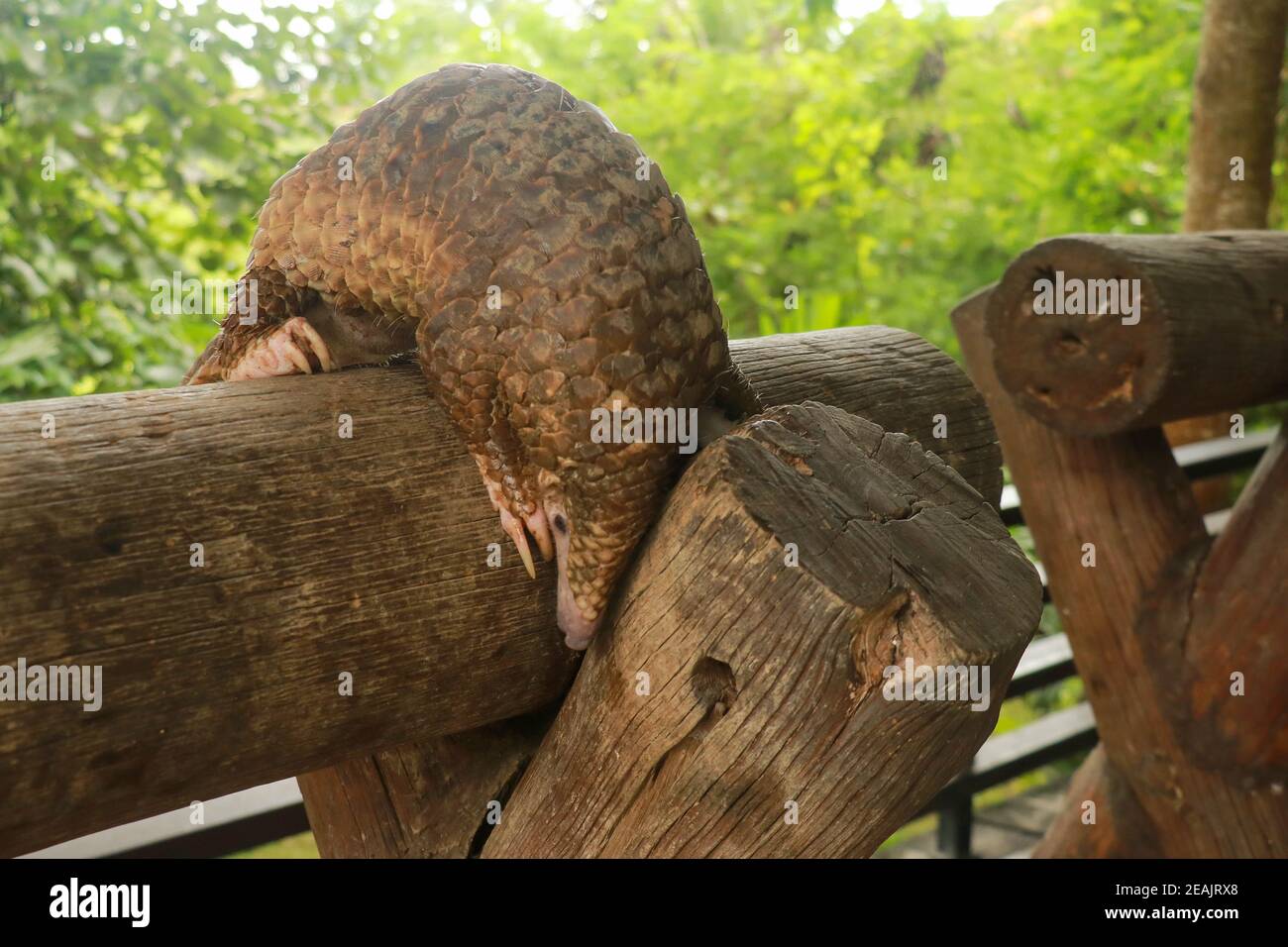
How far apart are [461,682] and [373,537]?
0.17m

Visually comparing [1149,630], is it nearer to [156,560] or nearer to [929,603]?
[929,603]

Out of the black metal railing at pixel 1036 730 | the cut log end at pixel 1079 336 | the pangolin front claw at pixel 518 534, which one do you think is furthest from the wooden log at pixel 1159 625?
the pangolin front claw at pixel 518 534

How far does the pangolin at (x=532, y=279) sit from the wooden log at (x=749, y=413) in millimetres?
190

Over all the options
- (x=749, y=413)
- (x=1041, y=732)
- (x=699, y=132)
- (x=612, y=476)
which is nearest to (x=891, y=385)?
(x=749, y=413)

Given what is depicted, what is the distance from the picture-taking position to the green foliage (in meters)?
3.12

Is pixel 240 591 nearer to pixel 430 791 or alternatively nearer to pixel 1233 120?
pixel 430 791

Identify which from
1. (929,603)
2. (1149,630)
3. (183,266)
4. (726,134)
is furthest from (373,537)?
(726,134)

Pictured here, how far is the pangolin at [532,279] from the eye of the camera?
1013mm

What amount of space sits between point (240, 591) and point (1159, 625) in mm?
2301

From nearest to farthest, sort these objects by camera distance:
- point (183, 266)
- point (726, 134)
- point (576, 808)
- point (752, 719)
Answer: point (752, 719) → point (576, 808) → point (183, 266) → point (726, 134)

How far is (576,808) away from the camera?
117cm

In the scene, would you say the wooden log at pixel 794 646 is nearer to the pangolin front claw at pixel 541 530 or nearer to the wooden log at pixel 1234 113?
the pangolin front claw at pixel 541 530

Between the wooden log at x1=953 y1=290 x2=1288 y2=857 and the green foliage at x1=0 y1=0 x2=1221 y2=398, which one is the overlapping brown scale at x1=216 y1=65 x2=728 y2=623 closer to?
the wooden log at x1=953 y1=290 x2=1288 y2=857
